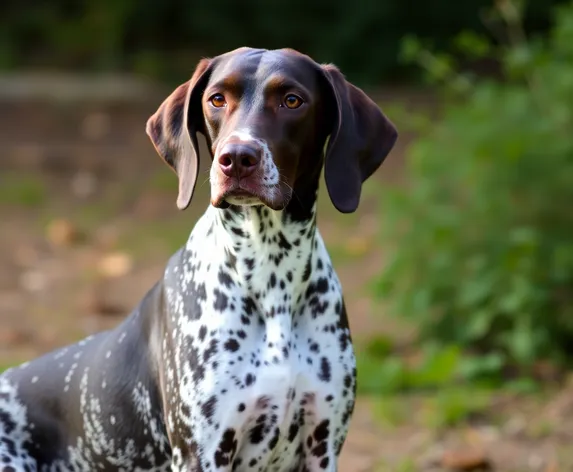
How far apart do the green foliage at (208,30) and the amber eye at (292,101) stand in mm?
9062

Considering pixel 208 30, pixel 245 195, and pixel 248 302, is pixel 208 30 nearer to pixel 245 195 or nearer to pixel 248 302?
pixel 248 302

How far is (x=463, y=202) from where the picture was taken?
6.80 m

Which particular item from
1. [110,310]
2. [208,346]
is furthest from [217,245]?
[110,310]

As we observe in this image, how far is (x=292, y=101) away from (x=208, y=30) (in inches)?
386

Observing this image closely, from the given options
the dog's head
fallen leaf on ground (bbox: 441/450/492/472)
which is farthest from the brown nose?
fallen leaf on ground (bbox: 441/450/492/472)

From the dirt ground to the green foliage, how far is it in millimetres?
768

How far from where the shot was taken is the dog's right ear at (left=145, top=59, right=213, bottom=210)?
3705 mm

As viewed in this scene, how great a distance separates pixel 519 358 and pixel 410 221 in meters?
0.98

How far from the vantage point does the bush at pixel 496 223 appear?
6406mm

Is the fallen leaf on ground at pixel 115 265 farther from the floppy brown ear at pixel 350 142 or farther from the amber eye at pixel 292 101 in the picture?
the amber eye at pixel 292 101

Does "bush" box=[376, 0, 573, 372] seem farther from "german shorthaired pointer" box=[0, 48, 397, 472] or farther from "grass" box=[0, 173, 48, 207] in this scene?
"grass" box=[0, 173, 48, 207]

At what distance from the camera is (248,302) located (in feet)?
12.0

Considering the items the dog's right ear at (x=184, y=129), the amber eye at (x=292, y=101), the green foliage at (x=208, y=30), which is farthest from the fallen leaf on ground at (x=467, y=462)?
the green foliage at (x=208, y=30)

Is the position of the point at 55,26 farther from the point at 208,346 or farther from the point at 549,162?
the point at 208,346
